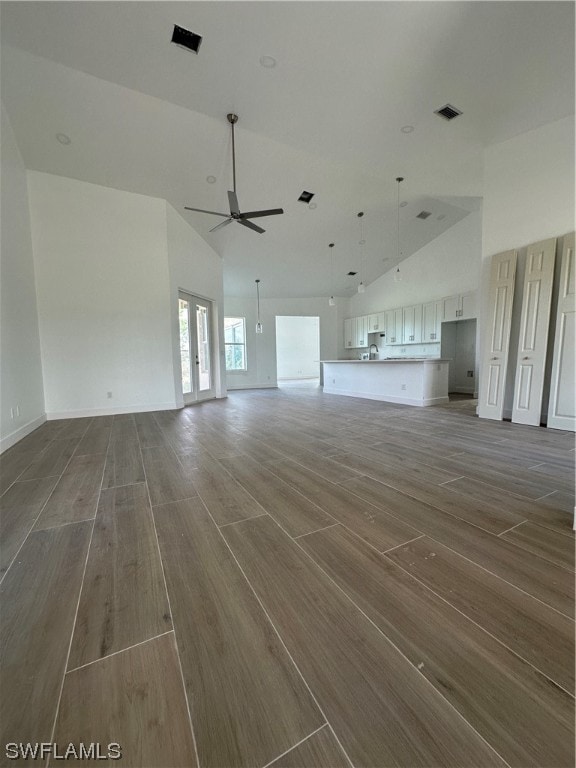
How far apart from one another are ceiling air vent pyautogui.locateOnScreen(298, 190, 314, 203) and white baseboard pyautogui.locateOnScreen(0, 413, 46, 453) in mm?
5548

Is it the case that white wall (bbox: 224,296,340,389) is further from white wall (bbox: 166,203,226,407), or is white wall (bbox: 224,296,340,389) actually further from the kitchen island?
the kitchen island

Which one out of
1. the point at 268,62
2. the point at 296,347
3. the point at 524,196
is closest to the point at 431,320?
the point at 524,196

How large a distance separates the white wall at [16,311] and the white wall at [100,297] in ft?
0.69

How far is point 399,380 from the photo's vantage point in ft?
19.5

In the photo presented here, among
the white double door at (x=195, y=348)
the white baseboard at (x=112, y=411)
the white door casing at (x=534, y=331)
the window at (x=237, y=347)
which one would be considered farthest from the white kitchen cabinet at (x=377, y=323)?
the white baseboard at (x=112, y=411)

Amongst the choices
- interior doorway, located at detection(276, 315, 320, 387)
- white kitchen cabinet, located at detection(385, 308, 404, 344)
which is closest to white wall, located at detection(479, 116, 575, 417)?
white kitchen cabinet, located at detection(385, 308, 404, 344)

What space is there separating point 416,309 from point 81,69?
7.36 m

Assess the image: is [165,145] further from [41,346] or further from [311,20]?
[41,346]

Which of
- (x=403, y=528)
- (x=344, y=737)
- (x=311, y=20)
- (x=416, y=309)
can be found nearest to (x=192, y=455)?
(x=403, y=528)

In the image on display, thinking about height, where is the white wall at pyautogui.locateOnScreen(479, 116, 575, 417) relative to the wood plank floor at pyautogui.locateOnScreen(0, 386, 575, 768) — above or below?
above

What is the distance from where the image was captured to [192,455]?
2971 mm

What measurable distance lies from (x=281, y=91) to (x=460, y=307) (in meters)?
5.44

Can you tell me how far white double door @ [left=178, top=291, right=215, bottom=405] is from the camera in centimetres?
624

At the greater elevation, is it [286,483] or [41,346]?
[41,346]
